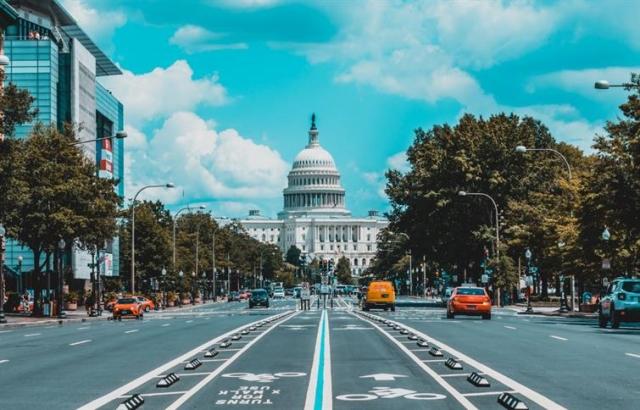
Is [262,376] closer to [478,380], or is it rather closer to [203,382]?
[203,382]

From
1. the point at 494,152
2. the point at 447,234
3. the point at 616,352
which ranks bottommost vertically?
the point at 616,352

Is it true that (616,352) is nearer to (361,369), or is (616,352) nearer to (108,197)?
(361,369)

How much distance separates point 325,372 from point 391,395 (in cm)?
408

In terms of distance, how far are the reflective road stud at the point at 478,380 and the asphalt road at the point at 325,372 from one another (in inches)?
4.0

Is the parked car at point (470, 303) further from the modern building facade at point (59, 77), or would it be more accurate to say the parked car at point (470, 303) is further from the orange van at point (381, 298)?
the modern building facade at point (59, 77)

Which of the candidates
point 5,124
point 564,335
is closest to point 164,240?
point 5,124

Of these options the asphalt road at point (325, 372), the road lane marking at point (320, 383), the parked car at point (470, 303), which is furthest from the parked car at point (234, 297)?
the road lane marking at point (320, 383)

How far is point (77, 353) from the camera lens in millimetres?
26078

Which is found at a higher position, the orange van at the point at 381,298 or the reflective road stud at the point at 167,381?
the orange van at the point at 381,298

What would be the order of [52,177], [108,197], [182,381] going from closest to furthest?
[182,381] → [52,177] → [108,197]

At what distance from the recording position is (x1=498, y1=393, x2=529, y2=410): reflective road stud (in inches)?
521

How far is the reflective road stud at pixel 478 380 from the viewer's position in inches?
646

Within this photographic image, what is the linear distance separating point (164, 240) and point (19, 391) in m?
86.2

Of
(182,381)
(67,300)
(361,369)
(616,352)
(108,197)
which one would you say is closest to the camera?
(182,381)
